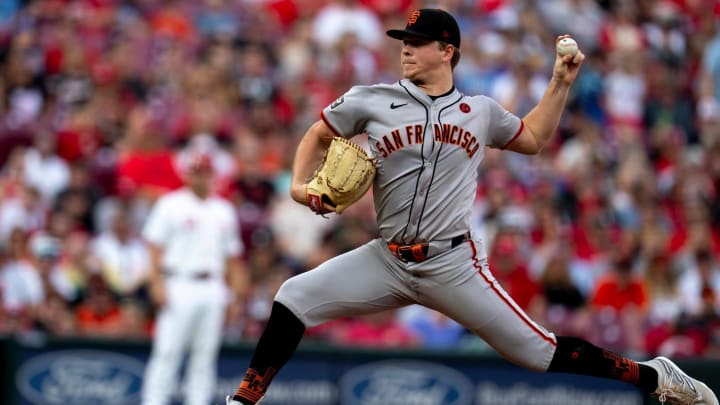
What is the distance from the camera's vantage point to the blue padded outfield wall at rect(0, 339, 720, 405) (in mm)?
11250

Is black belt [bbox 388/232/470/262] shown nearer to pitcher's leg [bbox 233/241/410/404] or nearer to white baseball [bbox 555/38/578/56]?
pitcher's leg [bbox 233/241/410/404]

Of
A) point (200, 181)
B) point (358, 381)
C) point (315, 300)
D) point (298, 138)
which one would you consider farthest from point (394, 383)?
point (315, 300)

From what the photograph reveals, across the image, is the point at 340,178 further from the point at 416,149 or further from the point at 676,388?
the point at 676,388

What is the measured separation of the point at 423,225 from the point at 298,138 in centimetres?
838

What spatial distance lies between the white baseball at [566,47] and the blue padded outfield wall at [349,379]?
499cm

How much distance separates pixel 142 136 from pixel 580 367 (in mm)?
8081

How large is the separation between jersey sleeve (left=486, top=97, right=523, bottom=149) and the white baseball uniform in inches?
197

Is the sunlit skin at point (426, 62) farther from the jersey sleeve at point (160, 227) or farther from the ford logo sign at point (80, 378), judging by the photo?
the ford logo sign at point (80, 378)

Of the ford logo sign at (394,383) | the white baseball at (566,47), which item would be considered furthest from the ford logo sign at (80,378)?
the white baseball at (566,47)

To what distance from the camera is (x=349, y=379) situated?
1138cm

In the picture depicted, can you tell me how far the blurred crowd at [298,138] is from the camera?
12.4 meters

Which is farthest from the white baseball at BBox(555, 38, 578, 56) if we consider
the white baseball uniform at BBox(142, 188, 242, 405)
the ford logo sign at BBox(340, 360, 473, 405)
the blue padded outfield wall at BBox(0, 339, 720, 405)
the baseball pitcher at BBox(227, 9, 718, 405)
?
the white baseball uniform at BBox(142, 188, 242, 405)

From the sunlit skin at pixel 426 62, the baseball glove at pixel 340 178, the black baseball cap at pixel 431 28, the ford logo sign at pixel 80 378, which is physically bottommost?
the ford logo sign at pixel 80 378

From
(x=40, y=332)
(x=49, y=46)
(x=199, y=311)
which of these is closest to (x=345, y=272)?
(x=199, y=311)
